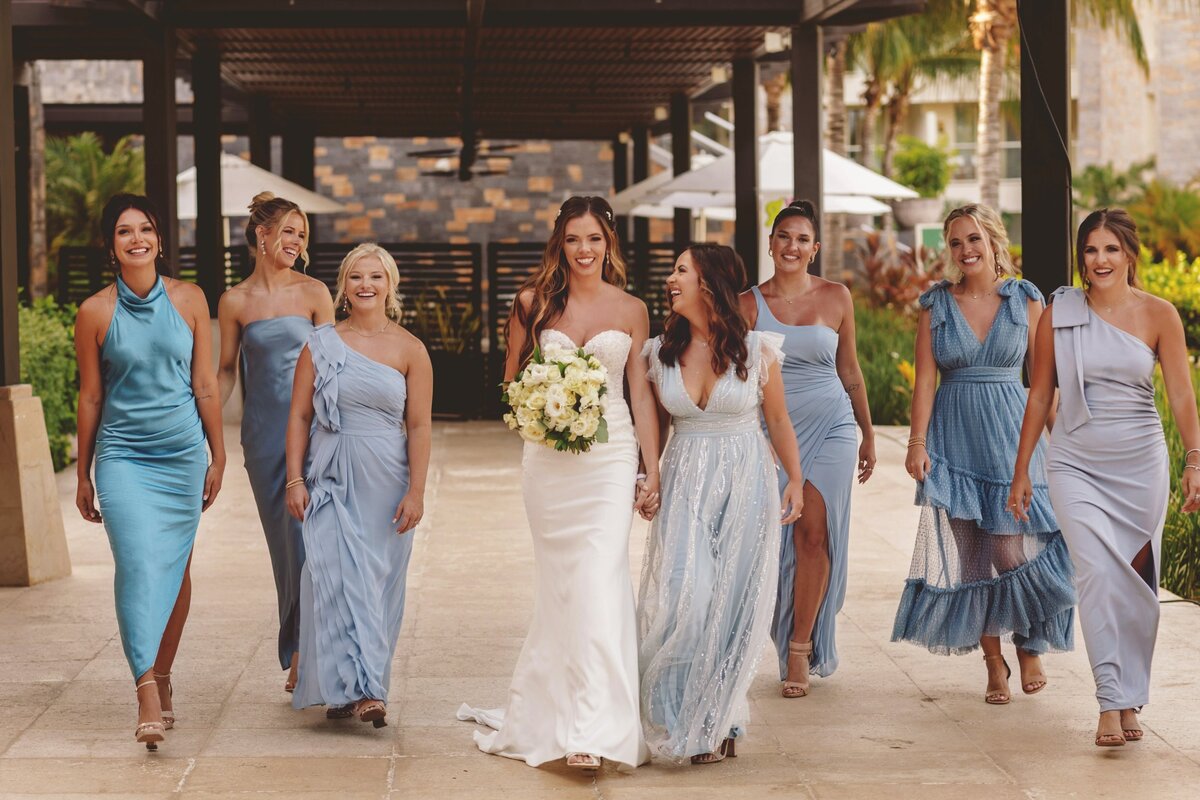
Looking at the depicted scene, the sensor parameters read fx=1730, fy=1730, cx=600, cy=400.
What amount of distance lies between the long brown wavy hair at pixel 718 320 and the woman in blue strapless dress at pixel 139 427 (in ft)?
5.54

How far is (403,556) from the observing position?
6312 millimetres

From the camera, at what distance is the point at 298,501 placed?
20.2 feet

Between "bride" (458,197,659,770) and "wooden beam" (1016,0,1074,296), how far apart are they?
2.92 metres

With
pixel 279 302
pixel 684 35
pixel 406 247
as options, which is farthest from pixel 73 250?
pixel 279 302

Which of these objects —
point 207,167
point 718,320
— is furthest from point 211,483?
point 207,167

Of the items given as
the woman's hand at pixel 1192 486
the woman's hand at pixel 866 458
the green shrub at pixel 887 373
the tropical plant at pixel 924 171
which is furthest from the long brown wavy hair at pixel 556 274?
the tropical plant at pixel 924 171

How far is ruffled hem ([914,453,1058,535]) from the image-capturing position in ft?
21.7

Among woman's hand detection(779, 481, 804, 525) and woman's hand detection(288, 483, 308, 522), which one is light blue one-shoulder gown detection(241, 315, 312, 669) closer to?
woman's hand detection(288, 483, 308, 522)

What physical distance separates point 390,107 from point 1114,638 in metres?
19.2

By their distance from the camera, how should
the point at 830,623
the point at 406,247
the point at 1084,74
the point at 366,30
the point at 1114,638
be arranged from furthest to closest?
the point at 1084,74 < the point at 406,247 < the point at 366,30 < the point at 830,623 < the point at 1114,638

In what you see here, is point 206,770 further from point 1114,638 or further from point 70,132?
point 70,132

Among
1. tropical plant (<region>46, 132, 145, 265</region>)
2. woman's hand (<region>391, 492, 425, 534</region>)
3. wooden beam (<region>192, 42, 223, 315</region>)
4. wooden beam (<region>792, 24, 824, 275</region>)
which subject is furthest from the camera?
tropical plant (<region>46, 132, 145, 265</region>)

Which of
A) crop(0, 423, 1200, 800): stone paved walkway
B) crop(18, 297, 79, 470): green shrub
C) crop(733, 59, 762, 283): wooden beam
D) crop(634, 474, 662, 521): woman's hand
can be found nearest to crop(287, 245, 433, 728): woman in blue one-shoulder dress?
crop(0, 423, 1200, 800): stone paved walkway

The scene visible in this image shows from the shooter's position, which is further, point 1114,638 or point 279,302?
point 279,302
